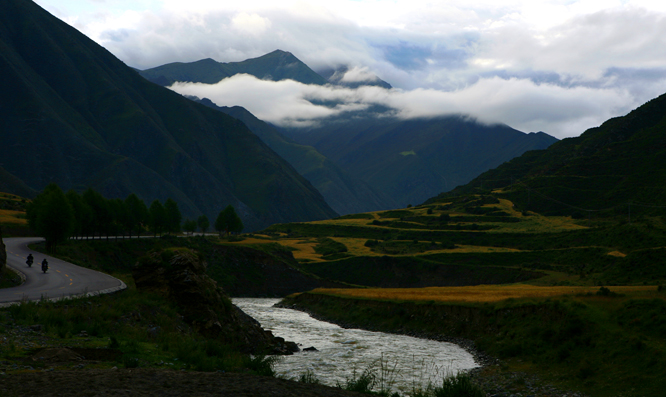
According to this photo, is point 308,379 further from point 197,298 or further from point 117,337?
point 197,298

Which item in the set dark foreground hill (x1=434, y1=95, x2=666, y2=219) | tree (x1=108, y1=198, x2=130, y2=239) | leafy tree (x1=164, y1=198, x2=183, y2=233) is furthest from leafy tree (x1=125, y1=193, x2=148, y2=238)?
dark foreground hill (x1=434, y1=95, x2=666, y2=219)

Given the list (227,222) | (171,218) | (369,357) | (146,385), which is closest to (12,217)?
(171,218)

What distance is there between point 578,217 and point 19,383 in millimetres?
178666

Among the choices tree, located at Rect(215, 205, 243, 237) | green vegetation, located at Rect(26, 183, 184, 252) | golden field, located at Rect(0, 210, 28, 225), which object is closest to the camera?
green vegetation, located at Rect(26, 183, 184, 252)

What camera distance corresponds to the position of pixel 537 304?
151 feet

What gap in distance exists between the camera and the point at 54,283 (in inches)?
1663

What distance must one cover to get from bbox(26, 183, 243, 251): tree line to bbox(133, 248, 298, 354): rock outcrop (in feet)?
142

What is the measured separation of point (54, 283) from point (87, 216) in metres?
64.6

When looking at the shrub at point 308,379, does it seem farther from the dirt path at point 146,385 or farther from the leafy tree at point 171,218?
the leafy tree at point 171,218

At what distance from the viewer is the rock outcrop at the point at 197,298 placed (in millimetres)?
38656

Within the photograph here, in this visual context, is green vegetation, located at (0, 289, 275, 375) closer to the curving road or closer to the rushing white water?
the curving road

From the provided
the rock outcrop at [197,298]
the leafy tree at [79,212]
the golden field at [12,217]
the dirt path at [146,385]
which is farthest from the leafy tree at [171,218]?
the dirt path at [146,385]

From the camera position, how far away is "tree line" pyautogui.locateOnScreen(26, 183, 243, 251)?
76.4 m

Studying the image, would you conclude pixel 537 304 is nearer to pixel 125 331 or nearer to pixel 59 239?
pixel 125 331
